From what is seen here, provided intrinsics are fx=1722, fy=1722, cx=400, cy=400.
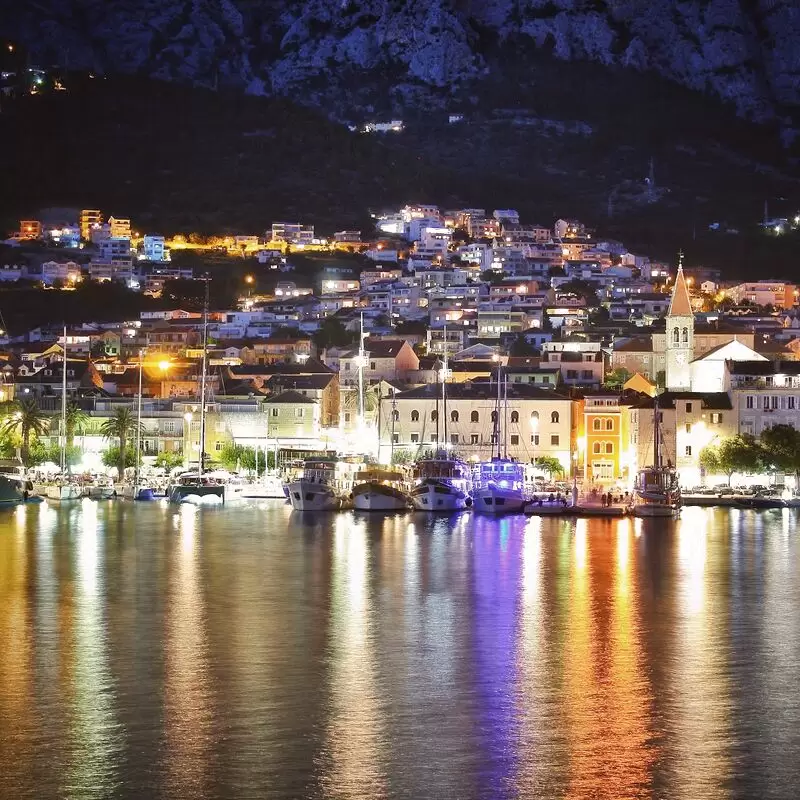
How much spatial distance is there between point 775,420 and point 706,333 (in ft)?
55.0

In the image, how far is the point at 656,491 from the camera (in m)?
62.1

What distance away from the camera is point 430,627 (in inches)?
1363

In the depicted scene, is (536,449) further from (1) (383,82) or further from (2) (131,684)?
(1) (383,82)

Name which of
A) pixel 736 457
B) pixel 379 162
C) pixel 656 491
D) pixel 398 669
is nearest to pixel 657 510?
pixel 656 491

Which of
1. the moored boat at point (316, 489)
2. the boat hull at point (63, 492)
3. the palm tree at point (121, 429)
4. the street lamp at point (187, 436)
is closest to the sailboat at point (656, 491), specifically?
the moored boat at point (316, 489)

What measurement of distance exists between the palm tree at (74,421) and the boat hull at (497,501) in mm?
23004

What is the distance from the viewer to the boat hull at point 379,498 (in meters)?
62.7

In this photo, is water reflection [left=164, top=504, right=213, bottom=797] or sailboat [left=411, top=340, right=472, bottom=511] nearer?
water reflection [left=164, top=504, right=213, bottom=797]

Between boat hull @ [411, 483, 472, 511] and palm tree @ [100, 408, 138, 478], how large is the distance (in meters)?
15.9

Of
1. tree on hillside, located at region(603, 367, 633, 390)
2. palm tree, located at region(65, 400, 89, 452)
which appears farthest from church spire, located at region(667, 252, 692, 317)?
palm tree, located at region(65, 400, 89, 452)

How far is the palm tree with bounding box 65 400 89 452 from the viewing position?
7912 cm

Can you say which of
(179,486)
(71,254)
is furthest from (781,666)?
(71,254)

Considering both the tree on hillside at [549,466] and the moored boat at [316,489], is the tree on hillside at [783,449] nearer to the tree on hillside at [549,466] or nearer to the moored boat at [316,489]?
the tree on hillside at [549,466]

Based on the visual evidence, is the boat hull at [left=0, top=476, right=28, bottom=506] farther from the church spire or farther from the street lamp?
the church spire
